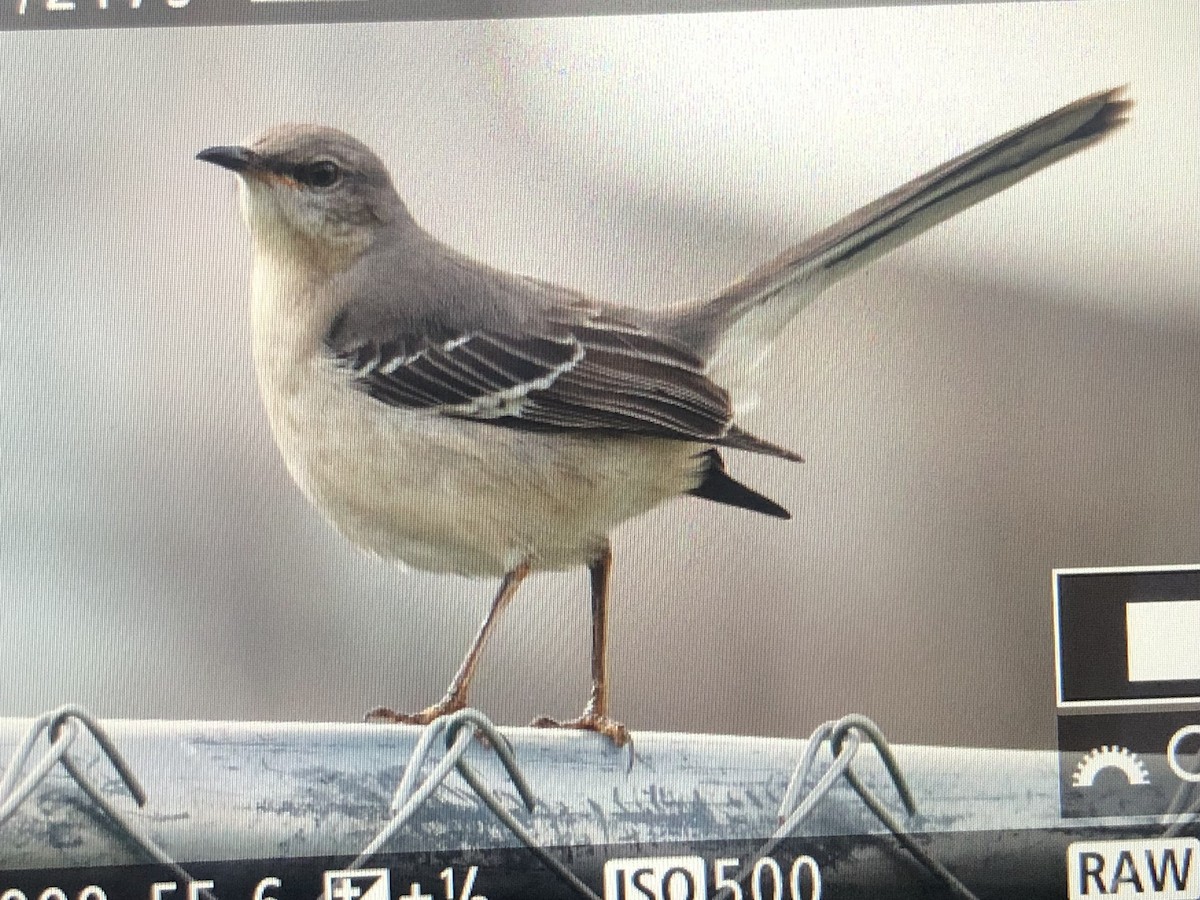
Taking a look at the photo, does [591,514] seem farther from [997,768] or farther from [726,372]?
[997,768]

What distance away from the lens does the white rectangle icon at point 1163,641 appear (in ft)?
3.74

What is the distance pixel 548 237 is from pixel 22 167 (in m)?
0.41

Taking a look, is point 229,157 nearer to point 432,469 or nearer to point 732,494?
point 432,469

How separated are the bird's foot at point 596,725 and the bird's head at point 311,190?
43 cm

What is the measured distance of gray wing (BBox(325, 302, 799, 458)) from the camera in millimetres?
1104

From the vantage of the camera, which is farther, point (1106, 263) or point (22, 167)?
point (1106, 263)

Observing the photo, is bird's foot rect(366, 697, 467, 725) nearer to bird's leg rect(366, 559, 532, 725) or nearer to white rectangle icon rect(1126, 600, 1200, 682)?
bird's leg rect(366, 559, 532, 725)

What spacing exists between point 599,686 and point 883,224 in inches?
17.8

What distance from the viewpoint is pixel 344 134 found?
1083 millimetres

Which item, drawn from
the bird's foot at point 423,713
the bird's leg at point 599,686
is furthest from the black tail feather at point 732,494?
the bird's foot at point 423,713

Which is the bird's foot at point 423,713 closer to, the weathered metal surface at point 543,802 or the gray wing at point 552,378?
the weathered metal surface at point 543,802

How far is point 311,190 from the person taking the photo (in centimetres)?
112

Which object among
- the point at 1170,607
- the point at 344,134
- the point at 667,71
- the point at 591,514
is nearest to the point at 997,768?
Answer: the point at 1170,607

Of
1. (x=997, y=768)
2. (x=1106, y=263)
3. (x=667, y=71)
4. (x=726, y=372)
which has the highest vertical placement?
(x=667, y=71)
